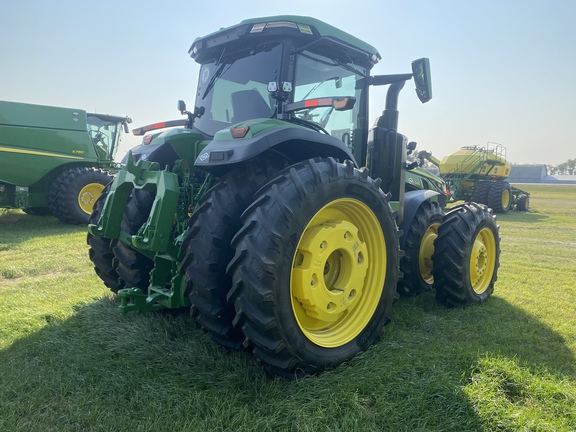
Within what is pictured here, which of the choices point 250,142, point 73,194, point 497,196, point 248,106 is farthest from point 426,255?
point 497,196

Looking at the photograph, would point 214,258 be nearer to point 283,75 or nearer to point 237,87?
point 283,75

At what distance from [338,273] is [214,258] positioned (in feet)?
3.04

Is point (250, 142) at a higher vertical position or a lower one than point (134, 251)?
higher

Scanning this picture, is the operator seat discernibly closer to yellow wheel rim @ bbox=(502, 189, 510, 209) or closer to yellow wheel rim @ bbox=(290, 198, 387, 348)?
yellow wheel rim @ bbox=(290, 198, 387, 348)

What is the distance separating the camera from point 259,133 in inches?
98.3

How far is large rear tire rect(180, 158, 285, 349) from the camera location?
7.75 feet

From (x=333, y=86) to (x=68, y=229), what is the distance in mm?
7447

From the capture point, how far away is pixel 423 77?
3604mm

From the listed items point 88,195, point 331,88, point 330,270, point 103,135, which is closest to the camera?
point 330,270

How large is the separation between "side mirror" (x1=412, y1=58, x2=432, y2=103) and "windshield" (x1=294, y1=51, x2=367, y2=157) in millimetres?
477

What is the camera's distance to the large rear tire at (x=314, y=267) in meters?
2.22

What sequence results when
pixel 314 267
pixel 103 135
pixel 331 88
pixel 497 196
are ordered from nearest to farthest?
1. pixel 314 267
2. pixel 331 88
3. pixel 103 135
4. pixel 497 196

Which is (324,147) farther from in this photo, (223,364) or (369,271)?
(223,364)

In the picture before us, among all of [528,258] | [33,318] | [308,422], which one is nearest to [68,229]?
[33,318]
